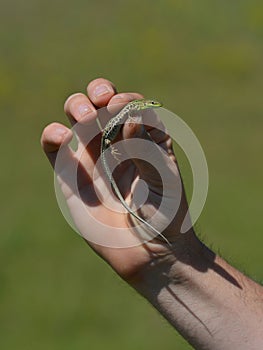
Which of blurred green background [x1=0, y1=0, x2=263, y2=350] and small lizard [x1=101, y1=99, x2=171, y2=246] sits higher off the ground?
small lizard [x1=101, y1=99, x2=171, y2=246]

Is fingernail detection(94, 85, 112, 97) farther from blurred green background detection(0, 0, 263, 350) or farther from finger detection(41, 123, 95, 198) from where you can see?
blurred green background detection(0, 0, 263, 350)

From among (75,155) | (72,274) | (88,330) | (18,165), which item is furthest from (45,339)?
(75,155)

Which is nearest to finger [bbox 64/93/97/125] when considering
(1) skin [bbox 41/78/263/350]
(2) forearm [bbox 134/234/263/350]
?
(1) skin [bbox 41/78/263/350]

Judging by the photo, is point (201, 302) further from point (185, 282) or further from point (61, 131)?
point (61, 131)

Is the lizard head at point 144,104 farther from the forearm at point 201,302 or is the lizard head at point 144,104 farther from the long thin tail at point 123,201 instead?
the forearm at point 201,302

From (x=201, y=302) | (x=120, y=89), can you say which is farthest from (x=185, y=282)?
(x=120, y=89)

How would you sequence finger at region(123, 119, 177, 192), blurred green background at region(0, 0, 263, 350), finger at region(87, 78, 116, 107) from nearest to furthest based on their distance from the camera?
finger at region(123, 119, 177, 192) → finger at region(87, 78, 116, 107) → blurred green background at region(0, 0, 263, 350)

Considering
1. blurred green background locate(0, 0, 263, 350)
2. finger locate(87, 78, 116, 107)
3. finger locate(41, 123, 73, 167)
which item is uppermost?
finger locate(87, 78, 116, 107)

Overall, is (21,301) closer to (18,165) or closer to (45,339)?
(45,339)
